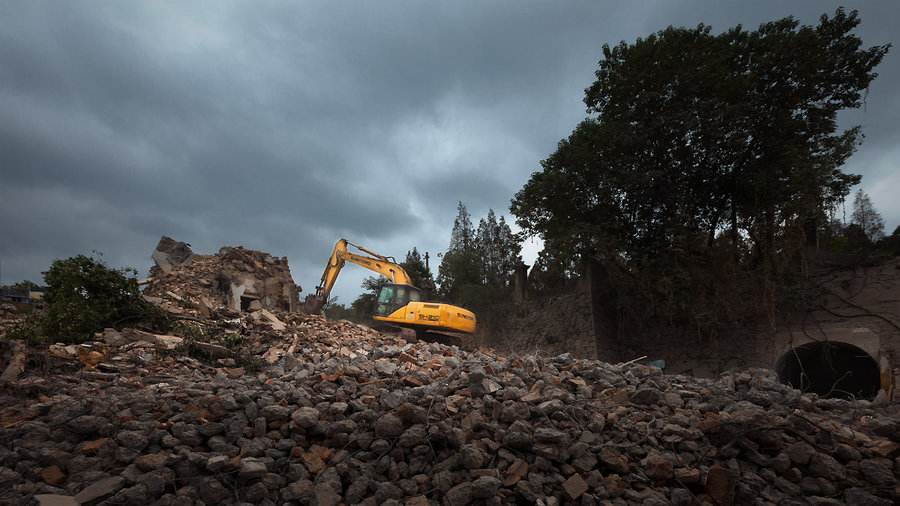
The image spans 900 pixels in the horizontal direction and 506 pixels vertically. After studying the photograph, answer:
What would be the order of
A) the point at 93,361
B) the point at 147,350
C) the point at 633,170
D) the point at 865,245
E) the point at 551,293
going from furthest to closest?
the point at 551,293 < the point at 633,170 < the point at 865,245 < the point at 147,350 < the point at 93,361

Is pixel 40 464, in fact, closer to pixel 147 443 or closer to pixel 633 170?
pixel 147 443

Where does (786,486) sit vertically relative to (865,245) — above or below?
below

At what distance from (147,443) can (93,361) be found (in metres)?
3.96

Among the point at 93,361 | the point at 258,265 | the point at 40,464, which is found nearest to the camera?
the point at 40,464

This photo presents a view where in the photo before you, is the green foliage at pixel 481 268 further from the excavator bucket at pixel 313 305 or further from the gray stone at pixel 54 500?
the gray stone at pixel 54 500

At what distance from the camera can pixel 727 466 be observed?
407cm

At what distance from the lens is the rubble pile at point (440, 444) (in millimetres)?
3654

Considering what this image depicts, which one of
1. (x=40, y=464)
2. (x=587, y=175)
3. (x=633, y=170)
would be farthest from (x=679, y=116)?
(x=40, y=464)

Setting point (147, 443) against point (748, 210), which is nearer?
point (147, 443)

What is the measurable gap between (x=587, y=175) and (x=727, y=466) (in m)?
11.7

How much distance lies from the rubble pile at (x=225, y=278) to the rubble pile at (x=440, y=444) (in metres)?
8.88

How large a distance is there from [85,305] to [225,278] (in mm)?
6823

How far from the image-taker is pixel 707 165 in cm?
1421

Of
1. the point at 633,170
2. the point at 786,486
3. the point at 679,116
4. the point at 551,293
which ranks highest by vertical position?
the point at 679,116
